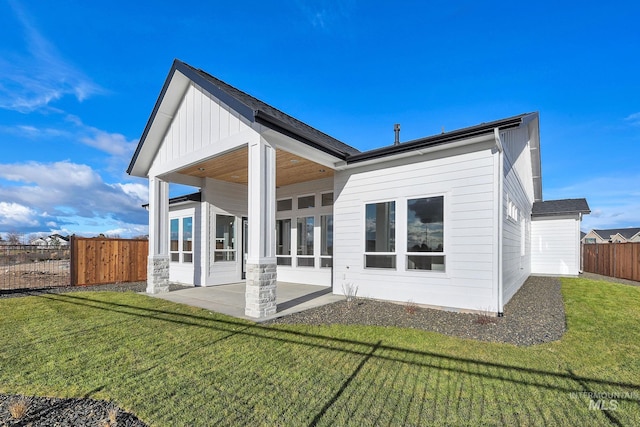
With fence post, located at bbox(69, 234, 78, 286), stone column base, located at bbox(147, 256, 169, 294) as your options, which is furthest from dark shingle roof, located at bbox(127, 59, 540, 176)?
fence post, located at bbox(69, 234, 78, 286)

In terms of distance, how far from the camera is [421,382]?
10.5 ft

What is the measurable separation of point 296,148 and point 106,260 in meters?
8.95

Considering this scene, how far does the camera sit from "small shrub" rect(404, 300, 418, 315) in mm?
6227

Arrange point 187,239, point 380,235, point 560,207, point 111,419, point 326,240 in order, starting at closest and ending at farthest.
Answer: point 111,419, point 380,235, point 326,240, point 187,239, point 560,207

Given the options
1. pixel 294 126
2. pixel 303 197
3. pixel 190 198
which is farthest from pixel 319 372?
pixel 190 198

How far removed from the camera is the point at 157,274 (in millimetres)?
8891

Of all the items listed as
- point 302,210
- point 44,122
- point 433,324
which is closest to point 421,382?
point 433,324

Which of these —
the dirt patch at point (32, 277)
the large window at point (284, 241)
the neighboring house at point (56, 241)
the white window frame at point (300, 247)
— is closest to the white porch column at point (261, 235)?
the white window frame at point (300, 247)

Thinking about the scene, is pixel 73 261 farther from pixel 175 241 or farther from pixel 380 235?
pixel 380 235

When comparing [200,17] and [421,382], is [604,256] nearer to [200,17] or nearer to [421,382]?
[421,382]

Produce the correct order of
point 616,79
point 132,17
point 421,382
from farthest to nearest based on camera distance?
1. point 616,79
2. point 132,17
3. point 421,382

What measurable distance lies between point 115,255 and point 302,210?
730 cm

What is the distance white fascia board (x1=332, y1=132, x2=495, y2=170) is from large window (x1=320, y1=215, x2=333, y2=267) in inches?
88.0

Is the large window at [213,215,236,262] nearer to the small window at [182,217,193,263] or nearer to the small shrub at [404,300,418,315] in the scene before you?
the small window at [182,217,193,263]
